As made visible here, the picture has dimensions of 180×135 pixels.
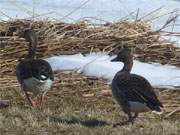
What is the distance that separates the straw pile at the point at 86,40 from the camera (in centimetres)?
1224

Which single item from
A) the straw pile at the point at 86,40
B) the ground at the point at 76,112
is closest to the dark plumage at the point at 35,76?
the ground at the point at 76,112

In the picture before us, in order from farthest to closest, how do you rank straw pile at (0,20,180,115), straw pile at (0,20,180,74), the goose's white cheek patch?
straw pile at (0,20,180,74)
straw pile at (0,20,180,115)
the goose's white cheek patch

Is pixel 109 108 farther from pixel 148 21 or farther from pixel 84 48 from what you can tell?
pixel 148 21

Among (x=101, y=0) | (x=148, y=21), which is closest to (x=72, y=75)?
(x=148, y=21)

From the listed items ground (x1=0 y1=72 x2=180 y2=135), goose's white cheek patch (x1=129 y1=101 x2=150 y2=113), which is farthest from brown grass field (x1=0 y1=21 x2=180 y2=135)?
goose's white cheek patch (x1=129 y1=101 x2=150 y2=113)

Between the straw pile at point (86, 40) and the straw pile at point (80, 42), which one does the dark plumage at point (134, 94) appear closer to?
the straw pile at point (80, 42)

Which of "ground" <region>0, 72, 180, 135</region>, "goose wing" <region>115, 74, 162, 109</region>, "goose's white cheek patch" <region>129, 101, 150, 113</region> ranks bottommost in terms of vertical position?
"ground" <region>0, 72, 180, 135</region>

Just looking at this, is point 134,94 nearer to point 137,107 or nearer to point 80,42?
point 137,107

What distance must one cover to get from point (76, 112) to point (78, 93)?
150cm

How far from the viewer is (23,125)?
8.38 meters

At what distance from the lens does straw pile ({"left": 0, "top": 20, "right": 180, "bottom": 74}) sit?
12.2 meters

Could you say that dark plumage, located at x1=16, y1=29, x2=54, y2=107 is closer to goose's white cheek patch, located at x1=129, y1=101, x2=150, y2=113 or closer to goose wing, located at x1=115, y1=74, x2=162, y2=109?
goose wing, located at x1=115, y1=74, x2=162, y2=109

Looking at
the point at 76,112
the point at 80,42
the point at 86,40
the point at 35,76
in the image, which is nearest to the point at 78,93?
the point at 76,112

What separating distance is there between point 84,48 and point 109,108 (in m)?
2.39
